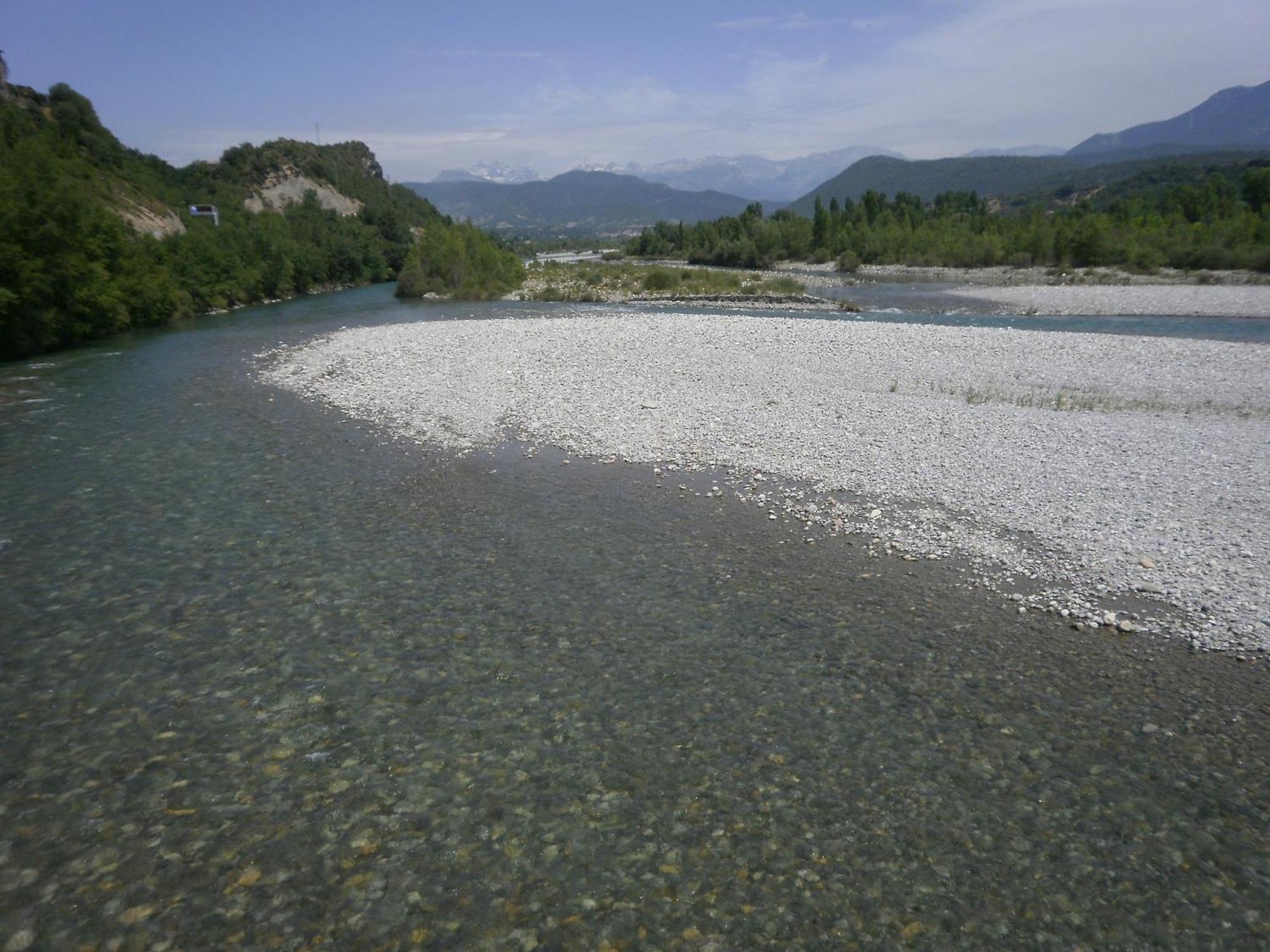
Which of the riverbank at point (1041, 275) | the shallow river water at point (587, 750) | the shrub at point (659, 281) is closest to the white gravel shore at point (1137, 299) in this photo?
the riverbank at point (1041, 275)

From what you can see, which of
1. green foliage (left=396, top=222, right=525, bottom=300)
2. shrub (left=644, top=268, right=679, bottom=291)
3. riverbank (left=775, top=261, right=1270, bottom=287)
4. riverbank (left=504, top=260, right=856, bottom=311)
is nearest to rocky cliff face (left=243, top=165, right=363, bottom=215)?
green foliage (left=396, top=222, right=525, bottom=300)

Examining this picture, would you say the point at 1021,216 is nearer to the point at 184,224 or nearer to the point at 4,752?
the point at 184,224

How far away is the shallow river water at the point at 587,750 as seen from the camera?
18.1 ft

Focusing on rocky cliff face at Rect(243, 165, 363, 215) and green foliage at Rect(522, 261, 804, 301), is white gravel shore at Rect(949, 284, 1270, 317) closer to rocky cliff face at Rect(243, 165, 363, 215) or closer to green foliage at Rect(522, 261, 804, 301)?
green foliage at Rect(522, 261, 804, 301)

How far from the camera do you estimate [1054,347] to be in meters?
29.0

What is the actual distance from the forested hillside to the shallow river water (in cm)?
2649

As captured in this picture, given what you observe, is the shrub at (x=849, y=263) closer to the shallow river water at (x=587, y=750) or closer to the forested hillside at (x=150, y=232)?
the forested hillside at (x=150, y=232)

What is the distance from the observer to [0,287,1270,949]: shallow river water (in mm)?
5527

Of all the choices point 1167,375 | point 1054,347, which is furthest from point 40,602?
point 1054,347

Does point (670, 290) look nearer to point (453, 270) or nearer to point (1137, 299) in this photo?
point (453, 270)

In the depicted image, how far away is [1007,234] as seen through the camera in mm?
95875

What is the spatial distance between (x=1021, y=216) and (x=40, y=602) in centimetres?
12876

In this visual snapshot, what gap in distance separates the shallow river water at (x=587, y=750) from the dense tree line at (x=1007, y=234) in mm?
82153

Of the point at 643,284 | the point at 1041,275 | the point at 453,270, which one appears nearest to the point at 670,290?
the point at 643,284
